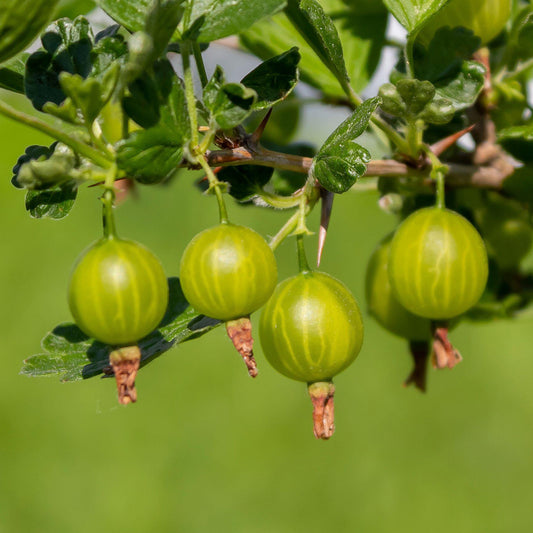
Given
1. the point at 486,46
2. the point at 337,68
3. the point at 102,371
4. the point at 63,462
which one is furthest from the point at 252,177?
the point at 63,462

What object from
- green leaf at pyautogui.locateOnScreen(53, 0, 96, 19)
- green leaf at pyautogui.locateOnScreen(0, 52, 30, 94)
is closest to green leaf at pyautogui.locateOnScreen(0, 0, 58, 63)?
green leaf at pyautogui.locateOnScreen(0, 52, 30, 94)

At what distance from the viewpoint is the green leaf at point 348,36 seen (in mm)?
920

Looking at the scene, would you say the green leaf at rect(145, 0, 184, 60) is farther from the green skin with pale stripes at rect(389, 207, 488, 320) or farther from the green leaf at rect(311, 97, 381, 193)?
the green skin with pale stripes at rect(389, 207, 488, 320)

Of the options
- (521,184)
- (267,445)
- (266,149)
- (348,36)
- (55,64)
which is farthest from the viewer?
(267,445)

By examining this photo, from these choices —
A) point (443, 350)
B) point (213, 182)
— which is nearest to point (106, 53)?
point (213, 182)

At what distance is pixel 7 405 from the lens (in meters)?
3.47

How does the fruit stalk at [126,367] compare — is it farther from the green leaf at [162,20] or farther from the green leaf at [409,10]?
the green leaf at [409,10]

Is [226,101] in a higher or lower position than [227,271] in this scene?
higher

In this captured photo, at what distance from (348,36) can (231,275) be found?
0.49 metres

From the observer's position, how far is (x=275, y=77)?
65 cm

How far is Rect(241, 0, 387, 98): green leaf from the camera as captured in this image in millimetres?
920

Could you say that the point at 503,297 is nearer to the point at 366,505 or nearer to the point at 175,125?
the point at 175,125

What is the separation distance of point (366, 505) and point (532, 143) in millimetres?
2518

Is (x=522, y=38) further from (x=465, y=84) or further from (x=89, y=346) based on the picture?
(x=89, y=346)
